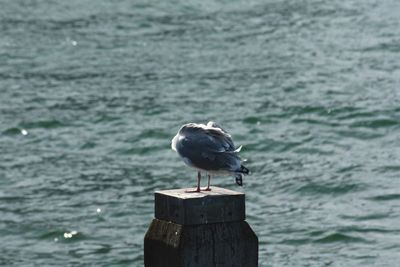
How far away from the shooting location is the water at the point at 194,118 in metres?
11.6

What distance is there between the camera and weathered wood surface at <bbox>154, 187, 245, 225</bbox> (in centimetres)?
523

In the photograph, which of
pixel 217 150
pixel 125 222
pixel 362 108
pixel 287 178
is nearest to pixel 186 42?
pixel 362 108

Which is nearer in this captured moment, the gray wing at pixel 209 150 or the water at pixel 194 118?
the gray wing at pixel 209 150

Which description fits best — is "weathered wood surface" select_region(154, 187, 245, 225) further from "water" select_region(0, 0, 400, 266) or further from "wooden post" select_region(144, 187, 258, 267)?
"water" select_region(0, 0, 400, 266)

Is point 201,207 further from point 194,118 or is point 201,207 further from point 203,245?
point 194,118

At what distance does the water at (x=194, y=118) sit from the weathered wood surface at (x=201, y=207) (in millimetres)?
5314

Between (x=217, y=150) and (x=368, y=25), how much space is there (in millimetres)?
A: 14688

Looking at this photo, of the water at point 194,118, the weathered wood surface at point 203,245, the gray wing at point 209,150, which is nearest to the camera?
the weathered wood surface at point 203,245

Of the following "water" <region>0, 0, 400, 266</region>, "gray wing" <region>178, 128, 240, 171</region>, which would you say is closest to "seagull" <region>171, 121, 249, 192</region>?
"gray wing" <region>178, 128, 240, 171</region>

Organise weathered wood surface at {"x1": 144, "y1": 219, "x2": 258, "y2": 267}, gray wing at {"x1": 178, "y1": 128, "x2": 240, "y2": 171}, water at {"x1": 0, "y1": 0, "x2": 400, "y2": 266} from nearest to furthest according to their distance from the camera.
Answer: weathered wood surface at {"x1": 144, "y1": 219, "x2": 258, "y2": 267}, gray wing at {"x1": 178, "y1": 128, "x2": 240, "y2": 171}, water at {"x1": 0, "y1": 0, "x2": 400, "y2": 266}

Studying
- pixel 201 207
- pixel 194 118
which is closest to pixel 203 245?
pixel 201 207

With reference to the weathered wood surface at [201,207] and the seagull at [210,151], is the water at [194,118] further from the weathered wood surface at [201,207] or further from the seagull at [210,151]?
the weathered wood surface at [201,207]

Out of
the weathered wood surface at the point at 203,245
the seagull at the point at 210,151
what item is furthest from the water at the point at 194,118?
the weathered wood surface at the point at 203,245

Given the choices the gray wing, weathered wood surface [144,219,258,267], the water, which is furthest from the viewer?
the water
